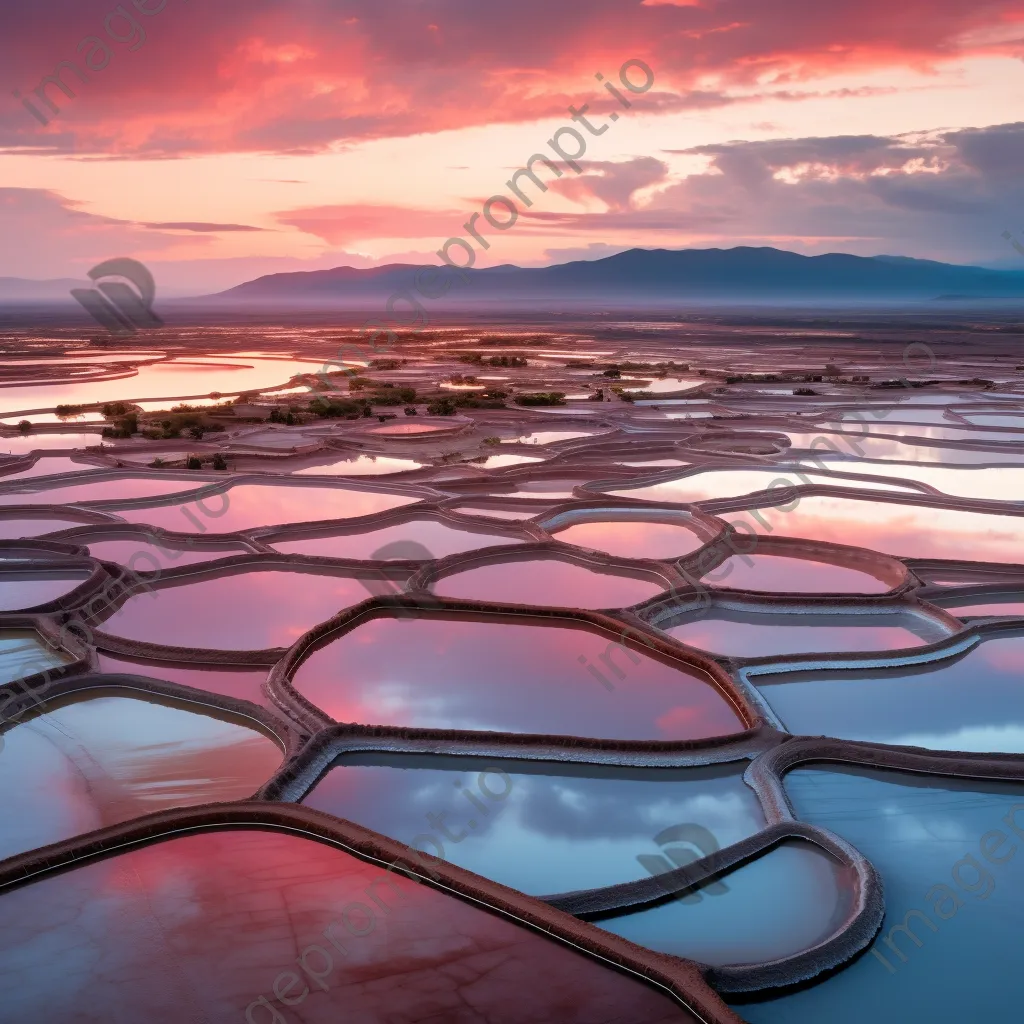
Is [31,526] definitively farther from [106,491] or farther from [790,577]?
[790,577]

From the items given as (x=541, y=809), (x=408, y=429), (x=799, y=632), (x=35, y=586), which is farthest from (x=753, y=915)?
(x=408, y=429)

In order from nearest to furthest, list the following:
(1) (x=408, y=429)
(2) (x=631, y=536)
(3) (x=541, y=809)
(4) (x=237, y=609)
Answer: (3) (x=541, y=809) < (4) (x=237, y=609) < (2) (x=631, y=536) < (1) (x=408, y=429)

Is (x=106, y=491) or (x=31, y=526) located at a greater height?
(x=106, y=491)

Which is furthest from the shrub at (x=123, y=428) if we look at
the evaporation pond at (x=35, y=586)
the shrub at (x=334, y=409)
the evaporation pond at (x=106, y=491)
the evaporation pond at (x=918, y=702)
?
the evaporation pond at (x=918, y=702)

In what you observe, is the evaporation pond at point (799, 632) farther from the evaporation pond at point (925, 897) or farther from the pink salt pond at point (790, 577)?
the evaporation pond at point (925, 897)

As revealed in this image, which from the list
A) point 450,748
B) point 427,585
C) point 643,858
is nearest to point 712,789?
point 643,858

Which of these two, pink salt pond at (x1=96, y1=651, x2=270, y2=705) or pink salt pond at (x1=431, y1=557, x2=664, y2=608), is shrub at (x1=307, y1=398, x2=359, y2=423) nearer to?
pink salt pond at (x1=431, y1=557, x2=664, y2=608)

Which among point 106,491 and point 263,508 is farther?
point 106,491

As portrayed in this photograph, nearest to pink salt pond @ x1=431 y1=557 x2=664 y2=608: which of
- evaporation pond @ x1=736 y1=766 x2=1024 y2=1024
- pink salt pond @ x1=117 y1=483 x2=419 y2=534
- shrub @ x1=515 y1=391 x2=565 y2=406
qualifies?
pink salt pond @ x1=117 y1=483 x2=419 y2=534
